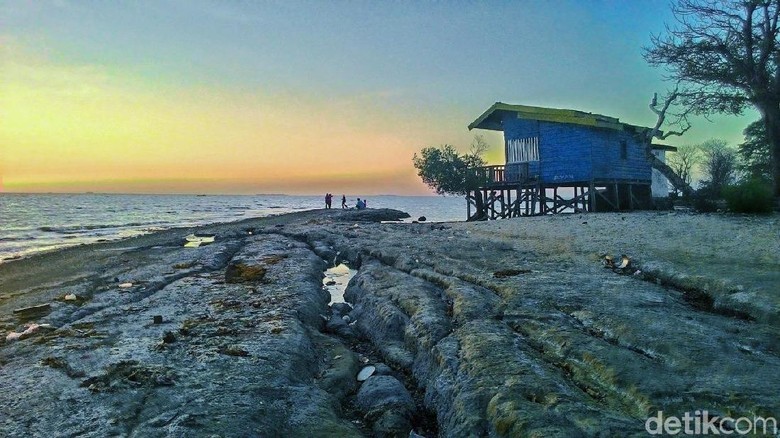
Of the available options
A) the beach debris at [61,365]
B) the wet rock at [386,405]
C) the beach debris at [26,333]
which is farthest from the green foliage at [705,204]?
the beach debris at [26,333]

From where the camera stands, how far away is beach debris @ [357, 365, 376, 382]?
520 centimetres

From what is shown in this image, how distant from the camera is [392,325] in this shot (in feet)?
21.7

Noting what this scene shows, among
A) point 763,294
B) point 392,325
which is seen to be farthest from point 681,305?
point 392,325

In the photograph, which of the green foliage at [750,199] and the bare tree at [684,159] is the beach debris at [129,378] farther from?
the bare tree at [684,159]

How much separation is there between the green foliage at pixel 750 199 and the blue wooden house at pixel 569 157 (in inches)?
313

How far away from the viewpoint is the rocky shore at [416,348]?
362 centimetres

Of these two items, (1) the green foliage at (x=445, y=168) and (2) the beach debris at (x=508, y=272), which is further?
(1) the green foliage at (x=445, y=168)

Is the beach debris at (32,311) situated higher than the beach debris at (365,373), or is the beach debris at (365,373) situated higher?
the beach debris at (32,311)

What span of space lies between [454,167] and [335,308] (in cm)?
2983

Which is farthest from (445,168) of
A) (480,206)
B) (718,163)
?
(718,163)

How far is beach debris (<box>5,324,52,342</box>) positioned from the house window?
24.5 m

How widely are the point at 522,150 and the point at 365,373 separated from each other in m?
23.9

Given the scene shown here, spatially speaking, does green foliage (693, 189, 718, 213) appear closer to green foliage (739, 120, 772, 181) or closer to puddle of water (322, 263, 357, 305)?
puddle of water (322, 263, 357, 305)

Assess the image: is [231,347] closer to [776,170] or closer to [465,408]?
[465,408]
